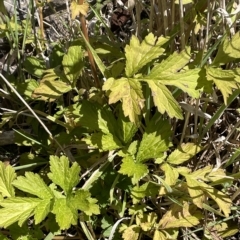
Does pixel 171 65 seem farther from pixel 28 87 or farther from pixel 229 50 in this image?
pixel 28 87

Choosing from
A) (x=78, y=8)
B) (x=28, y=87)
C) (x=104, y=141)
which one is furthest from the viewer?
(x=28, y=87)

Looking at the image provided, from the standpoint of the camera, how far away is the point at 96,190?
166cm

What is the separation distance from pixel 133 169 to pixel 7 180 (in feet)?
1.31

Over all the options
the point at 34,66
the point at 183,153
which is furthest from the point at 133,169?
the point at 34,66

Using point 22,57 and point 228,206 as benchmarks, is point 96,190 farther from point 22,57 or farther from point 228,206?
point 22,57

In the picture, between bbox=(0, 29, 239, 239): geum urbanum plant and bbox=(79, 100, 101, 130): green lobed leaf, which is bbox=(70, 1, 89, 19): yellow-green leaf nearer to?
bbox=(0, 29, 239, 239): geum urbanum plant

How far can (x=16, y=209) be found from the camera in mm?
1461

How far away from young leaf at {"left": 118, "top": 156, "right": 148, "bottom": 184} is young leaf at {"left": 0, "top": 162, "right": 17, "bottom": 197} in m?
0.35

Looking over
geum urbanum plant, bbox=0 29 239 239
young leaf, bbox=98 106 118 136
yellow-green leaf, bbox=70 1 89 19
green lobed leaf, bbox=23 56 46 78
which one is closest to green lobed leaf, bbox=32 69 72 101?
geum urbanum plant, bbox=0 29 239 239

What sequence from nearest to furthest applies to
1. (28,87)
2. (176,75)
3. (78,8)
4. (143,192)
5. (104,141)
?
(78,8)
(176,75)
(104,141)
(143,192)
(28,87)

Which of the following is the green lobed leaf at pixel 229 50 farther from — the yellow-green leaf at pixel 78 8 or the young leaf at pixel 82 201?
the young leaf at pixel 82 201

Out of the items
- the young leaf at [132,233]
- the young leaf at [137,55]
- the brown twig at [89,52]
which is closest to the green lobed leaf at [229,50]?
the young leaf at [137,55]

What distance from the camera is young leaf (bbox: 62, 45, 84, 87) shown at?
5.27 feet

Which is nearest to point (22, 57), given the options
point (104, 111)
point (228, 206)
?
point (104, 111)
